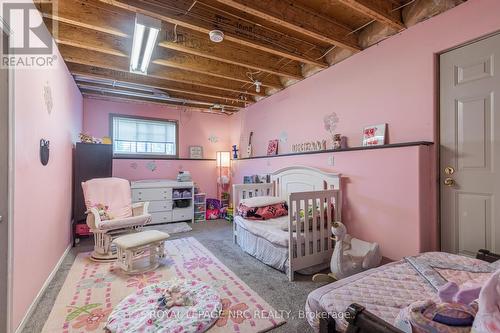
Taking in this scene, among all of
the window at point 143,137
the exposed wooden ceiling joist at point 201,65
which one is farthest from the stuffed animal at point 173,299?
the window at point 143,137

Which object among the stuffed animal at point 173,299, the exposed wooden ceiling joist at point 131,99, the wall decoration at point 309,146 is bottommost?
the stuffed animal at point 173,299

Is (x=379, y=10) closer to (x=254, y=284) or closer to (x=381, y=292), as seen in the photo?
(x=381, y=292)

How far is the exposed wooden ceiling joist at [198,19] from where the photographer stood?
2.09 m

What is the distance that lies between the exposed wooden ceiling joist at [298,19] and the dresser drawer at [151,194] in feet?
12.0

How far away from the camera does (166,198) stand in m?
4.82

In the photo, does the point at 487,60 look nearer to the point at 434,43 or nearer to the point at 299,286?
the point at 434,43

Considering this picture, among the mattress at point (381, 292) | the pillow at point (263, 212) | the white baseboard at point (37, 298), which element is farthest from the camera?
the pillow at point (263, 212)

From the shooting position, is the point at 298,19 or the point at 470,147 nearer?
the point at 470,147

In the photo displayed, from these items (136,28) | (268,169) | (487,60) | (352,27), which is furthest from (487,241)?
(136,28)

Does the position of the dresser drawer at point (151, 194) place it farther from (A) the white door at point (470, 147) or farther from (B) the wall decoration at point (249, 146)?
(A) the white door at point (470, 147)

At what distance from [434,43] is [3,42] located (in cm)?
345

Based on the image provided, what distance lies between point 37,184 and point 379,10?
350 cm

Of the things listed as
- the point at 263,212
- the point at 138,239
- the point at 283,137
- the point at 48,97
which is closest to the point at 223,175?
the point at 283,137

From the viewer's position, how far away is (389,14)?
2283 millimetres
